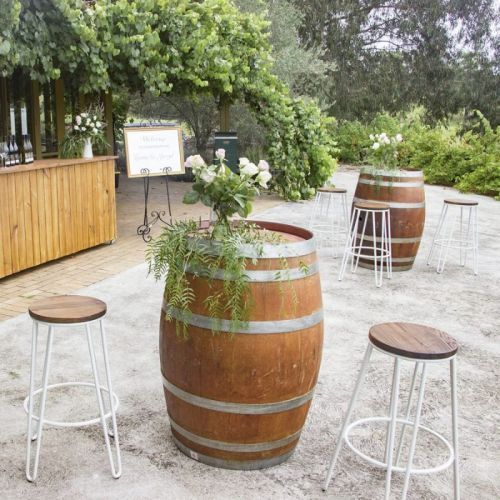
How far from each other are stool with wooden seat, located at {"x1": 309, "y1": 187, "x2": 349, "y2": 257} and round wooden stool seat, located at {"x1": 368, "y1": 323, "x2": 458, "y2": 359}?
422 centimetres

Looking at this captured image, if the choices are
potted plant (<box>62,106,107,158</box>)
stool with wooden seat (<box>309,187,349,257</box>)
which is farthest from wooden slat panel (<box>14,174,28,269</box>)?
stool with wooden seat (<box>309,187,349,257</box>)

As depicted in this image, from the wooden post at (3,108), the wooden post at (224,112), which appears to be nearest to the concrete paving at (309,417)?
the wooden post at (3,108)

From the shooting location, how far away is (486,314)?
5.37 metres

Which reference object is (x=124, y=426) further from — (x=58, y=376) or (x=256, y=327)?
(x=256, y=327)

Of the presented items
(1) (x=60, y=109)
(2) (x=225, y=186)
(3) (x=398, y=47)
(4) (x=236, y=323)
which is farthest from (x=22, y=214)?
(3) (x=398, y=47)

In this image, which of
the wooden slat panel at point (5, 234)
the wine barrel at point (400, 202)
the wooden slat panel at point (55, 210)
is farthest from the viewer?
the wine barrel at point (400, 202)

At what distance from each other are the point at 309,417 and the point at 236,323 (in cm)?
113

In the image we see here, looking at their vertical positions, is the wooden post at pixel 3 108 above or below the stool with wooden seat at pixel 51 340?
above

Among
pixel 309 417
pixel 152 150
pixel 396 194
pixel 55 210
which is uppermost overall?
pixel 152 150

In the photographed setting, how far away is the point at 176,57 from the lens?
783cm

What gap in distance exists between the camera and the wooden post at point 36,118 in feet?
29.7

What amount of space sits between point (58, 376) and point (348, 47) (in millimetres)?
19675

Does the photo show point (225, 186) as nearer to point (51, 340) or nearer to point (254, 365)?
point (254, 365)

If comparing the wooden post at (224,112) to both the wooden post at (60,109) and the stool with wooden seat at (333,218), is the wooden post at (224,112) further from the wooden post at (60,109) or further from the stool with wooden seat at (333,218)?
the wooden post at (60,109)
